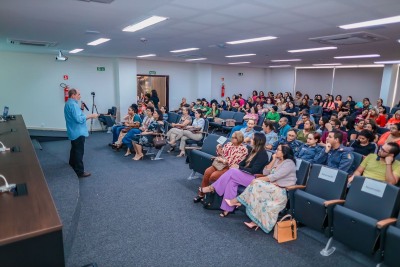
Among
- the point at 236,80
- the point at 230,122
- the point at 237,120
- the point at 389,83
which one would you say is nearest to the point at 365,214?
the point at 230,122

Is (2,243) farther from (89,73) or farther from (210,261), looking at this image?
(89,73)

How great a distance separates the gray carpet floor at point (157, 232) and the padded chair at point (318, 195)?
327 mm

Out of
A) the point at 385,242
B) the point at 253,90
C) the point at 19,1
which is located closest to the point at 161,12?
the point at 19,1

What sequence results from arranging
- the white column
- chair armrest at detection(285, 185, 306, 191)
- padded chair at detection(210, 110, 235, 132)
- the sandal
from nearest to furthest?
chair armrest at detection(285, 185, 306, 191) → the sandal → padded chair at detection(210, 110, 235, 132) → the white column

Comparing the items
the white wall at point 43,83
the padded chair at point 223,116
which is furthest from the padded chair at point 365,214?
the white wall at point 43,83

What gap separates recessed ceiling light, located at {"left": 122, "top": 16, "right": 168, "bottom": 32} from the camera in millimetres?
3928

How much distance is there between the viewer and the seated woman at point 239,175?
12.2 feet

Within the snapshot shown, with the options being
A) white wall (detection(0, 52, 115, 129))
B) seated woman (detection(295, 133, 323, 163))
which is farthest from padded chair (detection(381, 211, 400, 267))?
white wall (detection(0, 52, 115, 129))

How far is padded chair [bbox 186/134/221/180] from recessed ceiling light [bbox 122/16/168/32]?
2.18m

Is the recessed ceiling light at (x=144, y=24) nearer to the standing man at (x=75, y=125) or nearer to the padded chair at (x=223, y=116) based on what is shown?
the standing man at (x=75, y=125)

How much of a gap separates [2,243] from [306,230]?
3179 mm

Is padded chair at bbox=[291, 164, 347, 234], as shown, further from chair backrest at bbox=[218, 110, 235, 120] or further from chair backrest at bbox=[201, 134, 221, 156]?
chair backrest at bbox=[218, 110, 235, 120]

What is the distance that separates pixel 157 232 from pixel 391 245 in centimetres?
241

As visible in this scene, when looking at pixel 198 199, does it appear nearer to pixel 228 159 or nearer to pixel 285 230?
pixel 228 159
